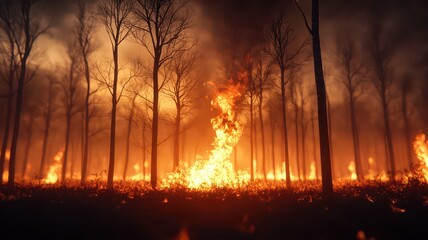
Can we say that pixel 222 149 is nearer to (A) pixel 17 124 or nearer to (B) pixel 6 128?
(A) pixel 17 124

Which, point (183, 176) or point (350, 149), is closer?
point (183, 176)

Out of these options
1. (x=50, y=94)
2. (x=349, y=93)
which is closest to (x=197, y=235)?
(x=349, y=93)

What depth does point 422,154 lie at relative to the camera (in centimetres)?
1752

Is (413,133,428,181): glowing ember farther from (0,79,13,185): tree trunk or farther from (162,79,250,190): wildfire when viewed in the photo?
(0,79,13,185): tree trunk

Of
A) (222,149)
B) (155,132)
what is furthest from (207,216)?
(222,149)

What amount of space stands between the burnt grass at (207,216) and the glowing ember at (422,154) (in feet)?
18.0

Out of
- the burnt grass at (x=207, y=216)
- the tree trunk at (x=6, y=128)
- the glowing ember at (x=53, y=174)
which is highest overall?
the tree trunk at (x=6, y=128)

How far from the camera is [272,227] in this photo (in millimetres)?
7703

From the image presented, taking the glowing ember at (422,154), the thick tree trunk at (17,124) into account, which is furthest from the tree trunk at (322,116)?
the thick tree trunk at (17,124)

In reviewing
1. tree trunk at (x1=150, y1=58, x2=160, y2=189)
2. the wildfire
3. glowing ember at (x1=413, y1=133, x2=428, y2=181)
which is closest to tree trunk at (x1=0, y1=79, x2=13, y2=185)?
tree trunk at (x1=150, y1=58, x2=160, y2=189)

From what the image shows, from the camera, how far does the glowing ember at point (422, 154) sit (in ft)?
49.4

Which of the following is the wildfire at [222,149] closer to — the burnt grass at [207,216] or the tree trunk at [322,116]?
the burnt grass at [207,216]

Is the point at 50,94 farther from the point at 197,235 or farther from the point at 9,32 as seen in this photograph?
the point at 197,235

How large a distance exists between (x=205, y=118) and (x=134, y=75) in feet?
29.5
